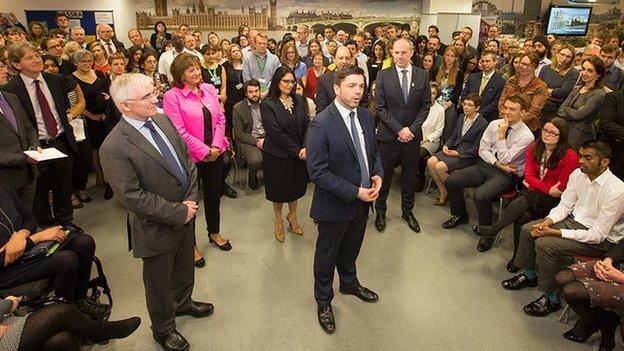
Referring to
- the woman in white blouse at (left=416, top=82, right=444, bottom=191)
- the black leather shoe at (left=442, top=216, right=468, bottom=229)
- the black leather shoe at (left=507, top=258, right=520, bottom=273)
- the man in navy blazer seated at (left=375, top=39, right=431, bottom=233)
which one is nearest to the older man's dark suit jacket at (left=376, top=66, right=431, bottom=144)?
the man in navy blazer seated at (left=375, top=39, right=431, bottom=233)

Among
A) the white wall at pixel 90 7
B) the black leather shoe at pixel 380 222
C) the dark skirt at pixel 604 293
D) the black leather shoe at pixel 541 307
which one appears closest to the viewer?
the dark skirt at pixel 604 293

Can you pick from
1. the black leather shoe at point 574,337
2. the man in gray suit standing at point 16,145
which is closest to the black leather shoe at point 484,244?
the black leather shoe at point 574,337

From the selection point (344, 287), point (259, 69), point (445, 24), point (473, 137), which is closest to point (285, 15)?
point (445, 24)

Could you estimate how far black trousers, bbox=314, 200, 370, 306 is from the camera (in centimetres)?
251

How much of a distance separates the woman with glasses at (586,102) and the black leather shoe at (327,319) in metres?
3.08

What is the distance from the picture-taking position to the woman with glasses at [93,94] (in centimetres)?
411

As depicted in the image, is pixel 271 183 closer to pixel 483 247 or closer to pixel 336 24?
pixel 483 247

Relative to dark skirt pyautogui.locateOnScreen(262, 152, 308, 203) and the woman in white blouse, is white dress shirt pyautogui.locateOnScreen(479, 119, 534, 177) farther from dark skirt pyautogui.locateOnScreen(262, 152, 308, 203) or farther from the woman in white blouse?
dark skirt pyautogui.locateOnScreen(262, 152, 308, 203)

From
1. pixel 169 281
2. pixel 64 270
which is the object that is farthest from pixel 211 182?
pixel 64 270

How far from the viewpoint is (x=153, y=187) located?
2.01 m

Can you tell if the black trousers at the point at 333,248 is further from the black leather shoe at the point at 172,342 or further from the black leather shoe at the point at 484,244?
the black leather shoe at the point at 484,244

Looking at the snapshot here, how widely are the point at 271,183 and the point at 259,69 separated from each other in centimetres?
230

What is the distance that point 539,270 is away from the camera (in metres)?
2.85

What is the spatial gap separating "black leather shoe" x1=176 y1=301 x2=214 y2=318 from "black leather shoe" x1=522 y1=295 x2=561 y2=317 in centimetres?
229
